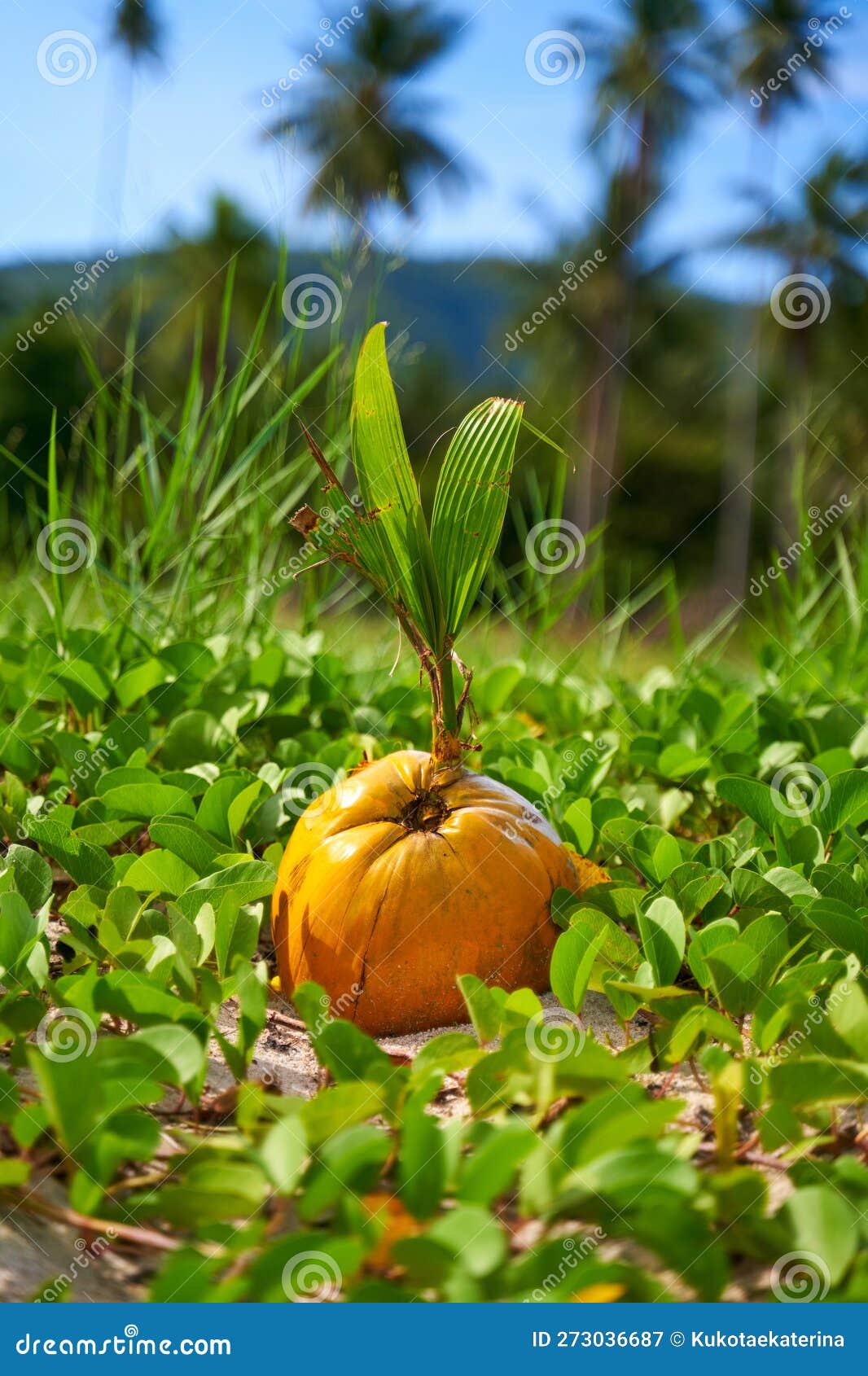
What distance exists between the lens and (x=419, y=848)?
1523 millimetres

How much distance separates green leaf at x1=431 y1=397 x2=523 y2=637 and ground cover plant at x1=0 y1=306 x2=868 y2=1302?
0.50m

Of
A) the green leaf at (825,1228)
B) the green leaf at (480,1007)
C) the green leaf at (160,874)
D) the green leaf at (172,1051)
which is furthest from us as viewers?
the green leaf at (160,874)

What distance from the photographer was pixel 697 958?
1.33 m

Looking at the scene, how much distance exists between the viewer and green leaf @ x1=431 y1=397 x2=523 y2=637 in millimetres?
1522

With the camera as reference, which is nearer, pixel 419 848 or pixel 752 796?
pixel 419 848

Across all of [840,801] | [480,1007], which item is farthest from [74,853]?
[840,801]

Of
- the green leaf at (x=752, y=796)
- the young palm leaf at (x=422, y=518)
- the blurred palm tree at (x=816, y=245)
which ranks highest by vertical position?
the blurred palm tree at (x=816, y=245)

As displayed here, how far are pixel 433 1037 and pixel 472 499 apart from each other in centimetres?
77

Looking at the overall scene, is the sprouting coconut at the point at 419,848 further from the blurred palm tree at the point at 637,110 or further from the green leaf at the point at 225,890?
the blurred palm tree at the point at 637,110

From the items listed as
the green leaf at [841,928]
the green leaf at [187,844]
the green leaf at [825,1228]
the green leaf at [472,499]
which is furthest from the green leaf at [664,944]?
the green leaf at [187,844]

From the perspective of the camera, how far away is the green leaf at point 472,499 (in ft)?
4.99

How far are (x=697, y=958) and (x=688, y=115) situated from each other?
32129 mm

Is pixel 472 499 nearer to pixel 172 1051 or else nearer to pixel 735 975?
pixel 735 975

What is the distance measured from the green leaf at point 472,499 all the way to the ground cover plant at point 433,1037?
1.63 feet
